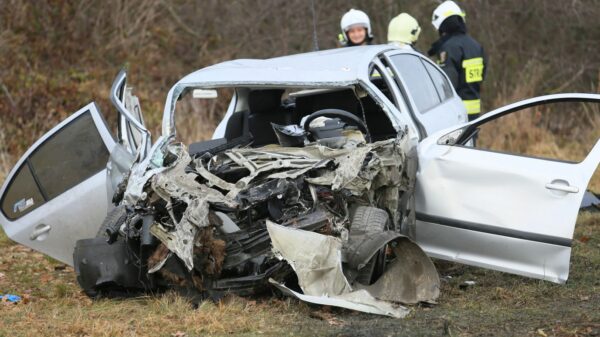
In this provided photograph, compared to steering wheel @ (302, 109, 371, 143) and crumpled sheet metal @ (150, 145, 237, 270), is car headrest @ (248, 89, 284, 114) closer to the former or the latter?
steering wheel @ (302, 109, 371, 143)

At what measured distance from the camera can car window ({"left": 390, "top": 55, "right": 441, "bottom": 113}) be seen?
7.70m

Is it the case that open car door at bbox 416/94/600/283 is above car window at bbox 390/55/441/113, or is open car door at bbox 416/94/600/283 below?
below

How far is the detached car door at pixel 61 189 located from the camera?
6.59 m

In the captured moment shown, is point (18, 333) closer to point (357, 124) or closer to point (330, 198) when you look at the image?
point (330, 198)

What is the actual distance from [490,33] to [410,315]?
38.8ft

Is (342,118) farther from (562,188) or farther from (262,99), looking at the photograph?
(562,188)

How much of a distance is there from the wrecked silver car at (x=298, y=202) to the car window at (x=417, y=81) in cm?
37

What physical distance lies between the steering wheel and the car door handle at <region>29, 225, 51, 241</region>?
78.3 inches

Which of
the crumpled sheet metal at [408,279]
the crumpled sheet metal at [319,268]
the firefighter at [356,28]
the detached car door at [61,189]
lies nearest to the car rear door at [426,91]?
the firefighter at [356,28]

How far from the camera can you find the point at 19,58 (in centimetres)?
1525

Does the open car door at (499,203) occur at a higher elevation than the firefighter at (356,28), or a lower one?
lower

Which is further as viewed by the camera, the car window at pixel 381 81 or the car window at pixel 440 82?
the car window at pixel 440 82

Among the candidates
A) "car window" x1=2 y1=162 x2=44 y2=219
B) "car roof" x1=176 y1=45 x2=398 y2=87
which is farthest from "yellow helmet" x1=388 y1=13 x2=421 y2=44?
"car window" x1=2 y1=162 x2=44 y2=219

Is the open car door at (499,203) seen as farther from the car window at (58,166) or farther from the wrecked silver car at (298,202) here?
the car window at (58,166)
